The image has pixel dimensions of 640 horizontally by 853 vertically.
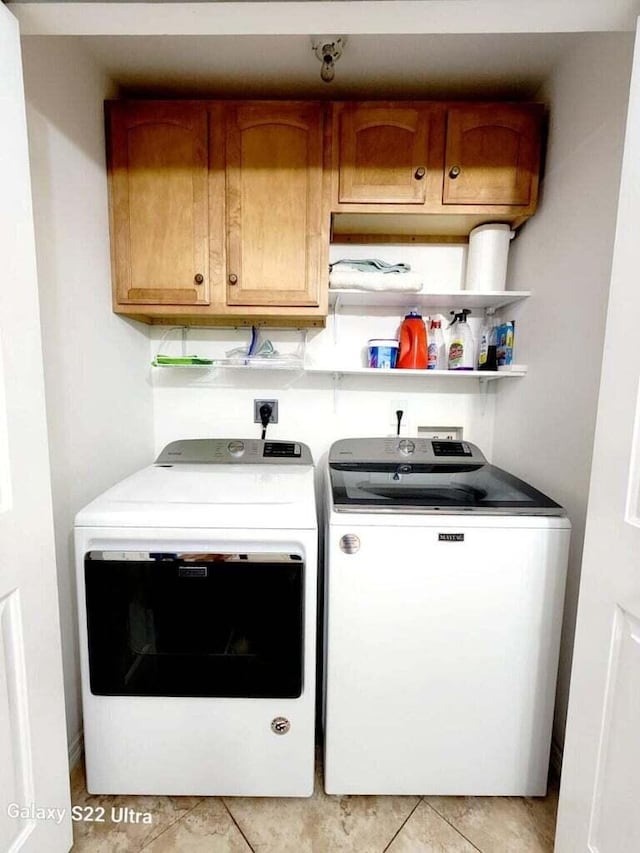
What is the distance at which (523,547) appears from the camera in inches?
44.4

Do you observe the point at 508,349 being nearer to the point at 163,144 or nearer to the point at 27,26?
the point at 163,144

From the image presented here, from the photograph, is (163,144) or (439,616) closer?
(439,616)

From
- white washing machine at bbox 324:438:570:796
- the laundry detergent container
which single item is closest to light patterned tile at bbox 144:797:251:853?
white washing machine at bbox 324:438:570:796

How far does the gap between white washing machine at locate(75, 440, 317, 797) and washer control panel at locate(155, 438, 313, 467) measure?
39 cm

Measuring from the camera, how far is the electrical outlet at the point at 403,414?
1.87 m

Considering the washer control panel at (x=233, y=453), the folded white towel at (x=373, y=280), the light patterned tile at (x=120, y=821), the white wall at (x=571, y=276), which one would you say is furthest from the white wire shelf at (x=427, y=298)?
the light patterned tile at (x=120, y=821)

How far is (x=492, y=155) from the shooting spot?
1.42 meters

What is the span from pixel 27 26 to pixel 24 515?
1101 mm

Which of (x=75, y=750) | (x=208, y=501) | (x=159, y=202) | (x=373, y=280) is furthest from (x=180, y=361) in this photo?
(x=75, y=750)

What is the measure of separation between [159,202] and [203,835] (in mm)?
2110

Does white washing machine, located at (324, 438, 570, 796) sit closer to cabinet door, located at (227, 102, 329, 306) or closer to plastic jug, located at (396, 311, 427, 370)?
plastic jug, located at (396, 311, 427, 370)

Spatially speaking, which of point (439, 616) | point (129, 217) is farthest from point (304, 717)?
point (129, 217)

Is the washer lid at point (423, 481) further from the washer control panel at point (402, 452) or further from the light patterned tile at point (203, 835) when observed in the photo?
the light patterned tile at point (203, 835)

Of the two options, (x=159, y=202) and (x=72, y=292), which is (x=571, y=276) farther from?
(x=72, y=292)
